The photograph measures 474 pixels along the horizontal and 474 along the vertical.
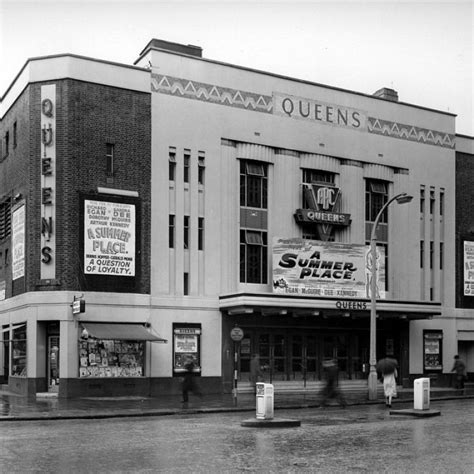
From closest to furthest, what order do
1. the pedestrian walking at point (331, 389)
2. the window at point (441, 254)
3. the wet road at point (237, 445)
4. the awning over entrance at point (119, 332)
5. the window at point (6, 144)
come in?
the wet road at point (237, 445)
the pedestrian walking at point (331, 389)
the awning over entrance at point (119, 332)
the window at point (6, 144)
the window at point (441, 254)

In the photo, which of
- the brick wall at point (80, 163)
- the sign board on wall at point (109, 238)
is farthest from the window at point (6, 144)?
the sign board on wall at point (109, 238)

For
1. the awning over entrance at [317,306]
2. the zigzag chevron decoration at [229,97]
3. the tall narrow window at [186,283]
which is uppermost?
the zigzag chevron decoration at [229,97]

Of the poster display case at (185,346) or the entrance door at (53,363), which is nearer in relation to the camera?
the entrance door at (53,363)

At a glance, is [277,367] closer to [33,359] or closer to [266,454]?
[33,359]

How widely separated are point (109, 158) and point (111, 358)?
800 centimetres

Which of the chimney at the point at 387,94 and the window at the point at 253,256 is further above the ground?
the chimney at the point at 387,94

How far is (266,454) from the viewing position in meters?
14.7

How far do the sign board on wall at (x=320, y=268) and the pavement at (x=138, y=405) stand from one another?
15.7 feet

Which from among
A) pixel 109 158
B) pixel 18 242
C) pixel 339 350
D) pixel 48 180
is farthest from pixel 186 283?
pixel 339 350

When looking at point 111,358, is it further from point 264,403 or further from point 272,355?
point 264,403

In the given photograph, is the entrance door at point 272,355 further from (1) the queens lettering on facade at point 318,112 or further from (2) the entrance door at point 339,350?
(1) the queens lettering on facade at point 318,112

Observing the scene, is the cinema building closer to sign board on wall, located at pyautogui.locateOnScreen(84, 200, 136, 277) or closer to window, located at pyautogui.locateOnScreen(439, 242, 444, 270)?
sign board on wall, located at pyautogui.locateOnScreen(84, 200, 136, 277)

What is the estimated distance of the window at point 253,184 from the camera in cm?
3628

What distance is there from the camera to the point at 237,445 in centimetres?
1611
